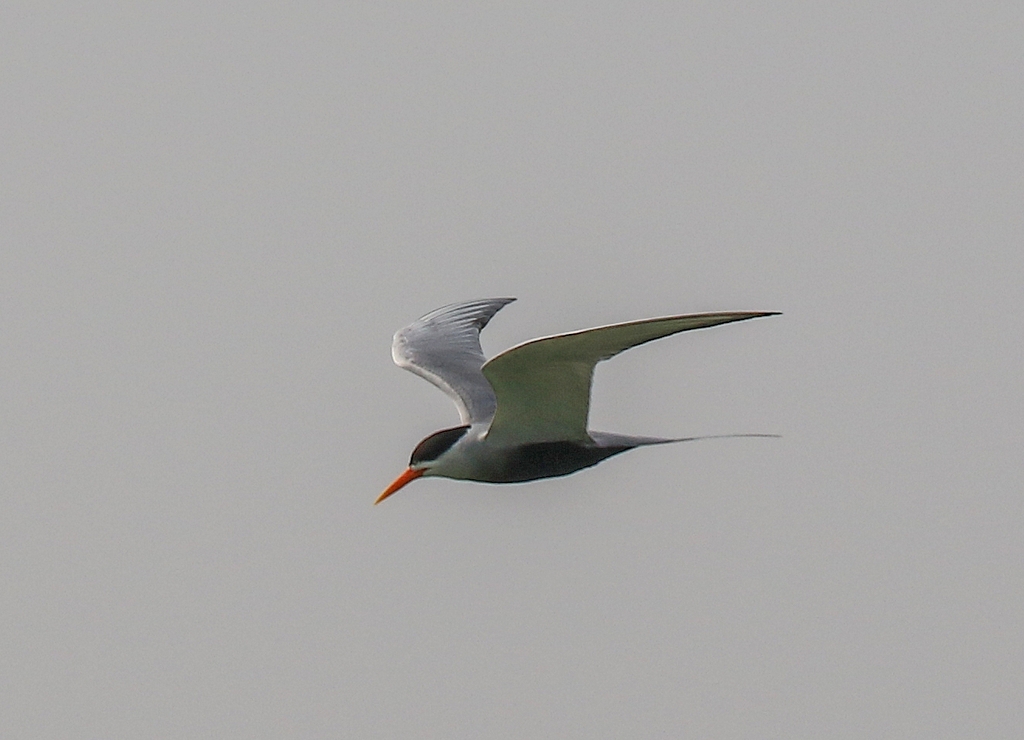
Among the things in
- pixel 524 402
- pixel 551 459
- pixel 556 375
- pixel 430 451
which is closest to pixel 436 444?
pixel 430 451

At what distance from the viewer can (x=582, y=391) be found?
440 inches

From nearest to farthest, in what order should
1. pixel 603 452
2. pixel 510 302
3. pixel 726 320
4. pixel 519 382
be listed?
1. pixel 726 320
2. pixel 519 382
3. pixel 603 452
4. pixel 510 302

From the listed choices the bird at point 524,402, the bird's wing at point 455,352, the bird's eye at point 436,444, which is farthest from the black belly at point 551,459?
the bird's wing at point 455,352

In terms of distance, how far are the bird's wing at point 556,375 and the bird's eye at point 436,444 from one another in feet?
1.10

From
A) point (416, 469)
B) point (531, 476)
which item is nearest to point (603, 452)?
point (531, 476)

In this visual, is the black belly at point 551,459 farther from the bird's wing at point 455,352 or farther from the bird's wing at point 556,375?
the bird's wing at point 455,352

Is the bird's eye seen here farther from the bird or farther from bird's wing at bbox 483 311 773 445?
bird's wing at bbox 483 311 773 445

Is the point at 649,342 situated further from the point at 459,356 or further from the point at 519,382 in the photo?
the point at 459,356

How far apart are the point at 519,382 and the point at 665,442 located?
3.71 ft

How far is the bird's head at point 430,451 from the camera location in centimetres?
1213

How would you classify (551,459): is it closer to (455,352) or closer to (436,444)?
(436,444)

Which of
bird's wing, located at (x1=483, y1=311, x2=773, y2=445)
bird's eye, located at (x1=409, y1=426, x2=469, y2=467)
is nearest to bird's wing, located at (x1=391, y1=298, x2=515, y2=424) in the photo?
bird's eye, located at (x1=409, y1=426, x2=469, y2=467)

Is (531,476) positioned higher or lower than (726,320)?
lower

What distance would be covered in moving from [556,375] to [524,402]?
19.2 inches
